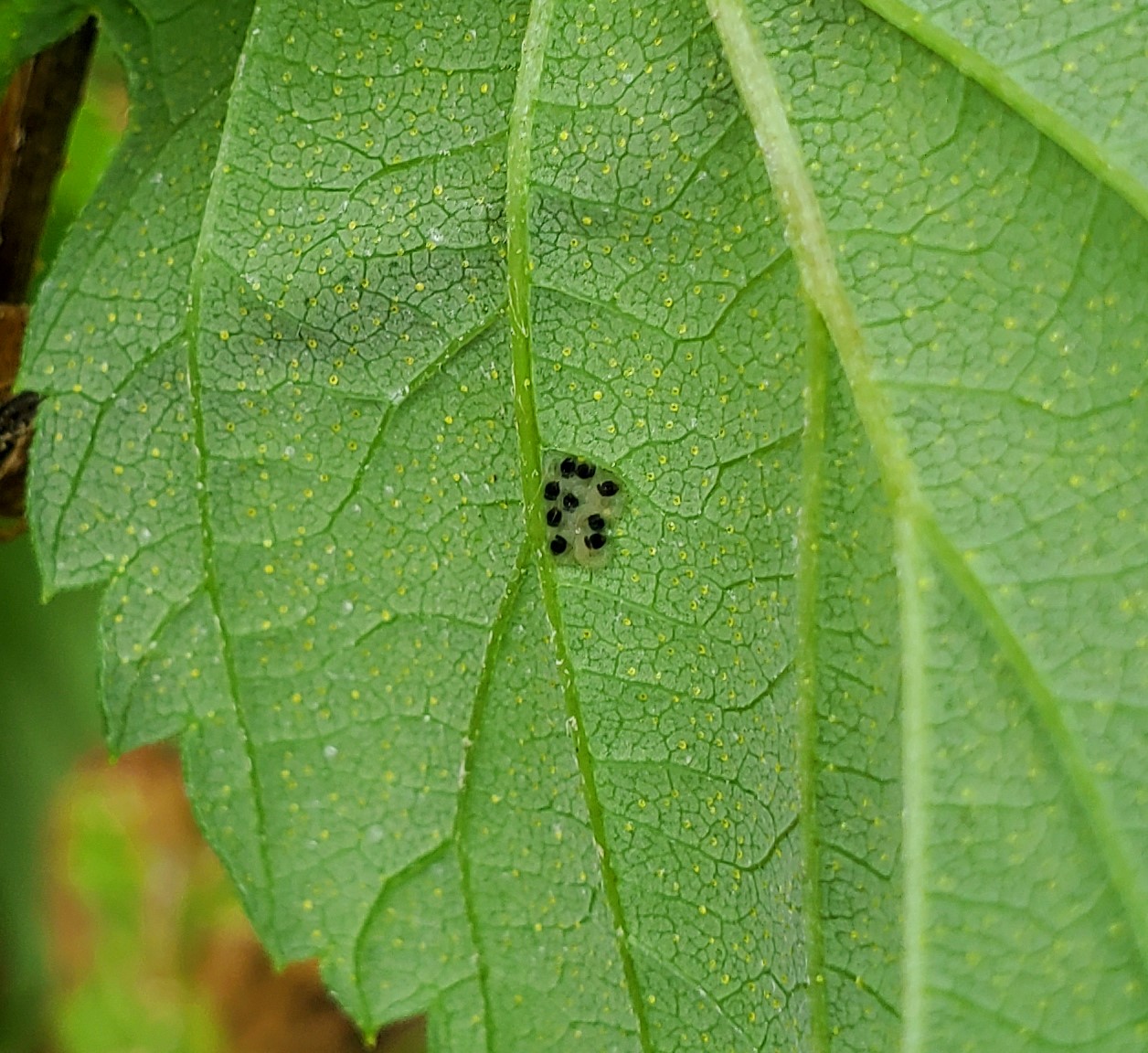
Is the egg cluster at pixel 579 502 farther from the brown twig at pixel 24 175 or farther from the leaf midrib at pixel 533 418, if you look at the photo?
the brown twig at pixel 24 175

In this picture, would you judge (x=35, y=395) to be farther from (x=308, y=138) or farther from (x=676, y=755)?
(x=676, y=755)

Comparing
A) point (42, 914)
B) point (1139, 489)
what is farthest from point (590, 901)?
point (42, 914)

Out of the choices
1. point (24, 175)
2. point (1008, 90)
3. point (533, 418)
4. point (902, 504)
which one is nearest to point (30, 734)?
point (24, 175)

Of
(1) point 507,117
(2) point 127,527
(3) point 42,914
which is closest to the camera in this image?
(1) point 507,117

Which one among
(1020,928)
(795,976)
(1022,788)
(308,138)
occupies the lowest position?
(795,976)

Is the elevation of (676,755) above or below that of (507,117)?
below

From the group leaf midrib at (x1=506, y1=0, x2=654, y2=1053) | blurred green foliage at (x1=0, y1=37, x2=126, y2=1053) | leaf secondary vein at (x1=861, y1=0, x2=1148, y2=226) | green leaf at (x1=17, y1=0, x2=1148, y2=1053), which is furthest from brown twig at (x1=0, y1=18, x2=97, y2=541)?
blurred green foliage at (x1=0, y1=37, x2=126, y2=1053)
